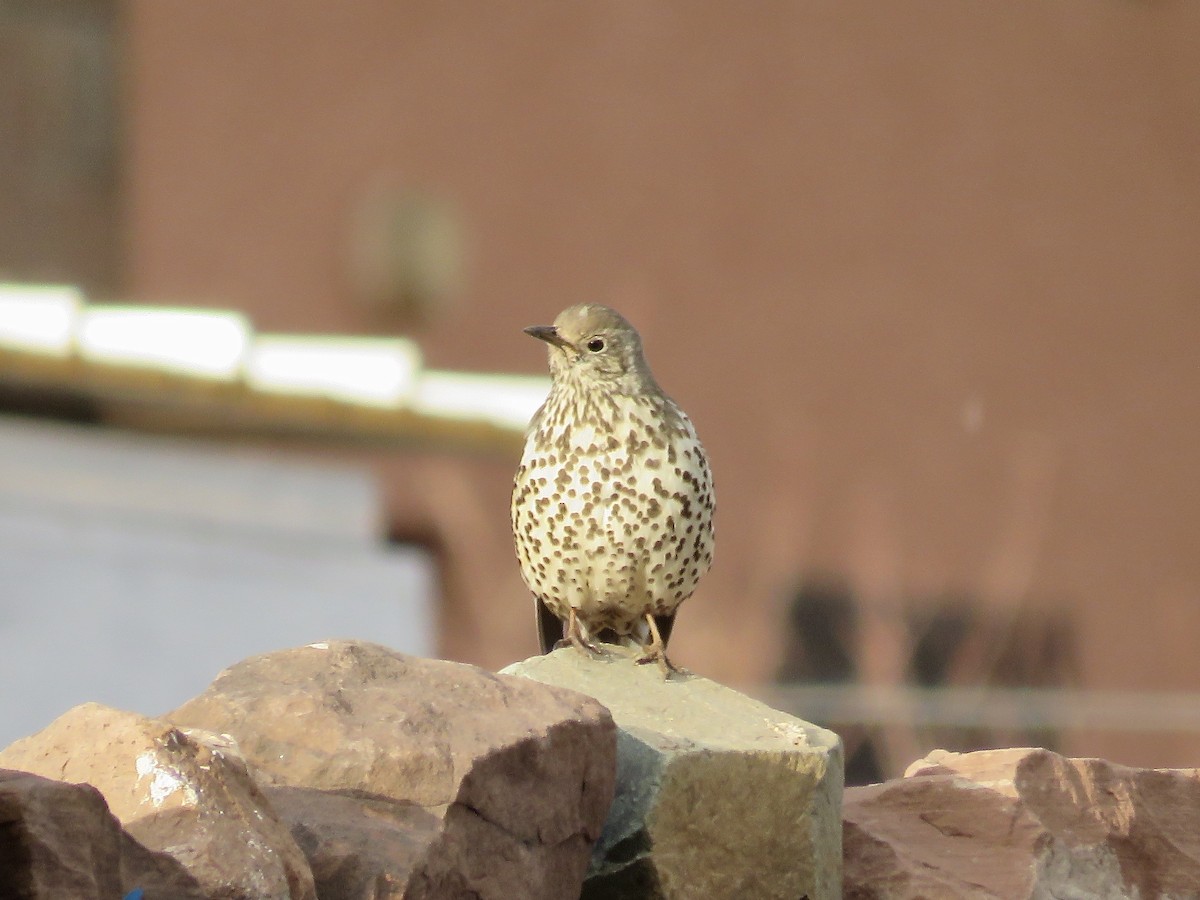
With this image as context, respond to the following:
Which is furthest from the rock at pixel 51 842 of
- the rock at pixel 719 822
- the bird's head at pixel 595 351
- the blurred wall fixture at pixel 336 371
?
the blurred wall fixture at pixel 336 371

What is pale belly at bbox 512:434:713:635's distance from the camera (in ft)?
15.8

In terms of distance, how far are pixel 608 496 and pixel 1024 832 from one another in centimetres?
122

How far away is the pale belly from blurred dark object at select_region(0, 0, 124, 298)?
34.1ft

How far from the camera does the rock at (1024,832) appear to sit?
13.6 ft

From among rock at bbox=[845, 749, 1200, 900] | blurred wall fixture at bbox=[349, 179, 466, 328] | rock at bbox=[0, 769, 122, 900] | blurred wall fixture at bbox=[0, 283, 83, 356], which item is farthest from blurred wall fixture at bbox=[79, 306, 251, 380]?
rock at bbox=[0, 769, 122, 900]

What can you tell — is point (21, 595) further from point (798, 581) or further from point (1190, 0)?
point (1190, 0)

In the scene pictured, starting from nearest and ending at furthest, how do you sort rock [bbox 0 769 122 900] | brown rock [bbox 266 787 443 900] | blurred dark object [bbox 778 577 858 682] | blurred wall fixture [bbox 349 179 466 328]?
rock [bbox 0 769 122 900] < brown rock [bbox 266 787 443 900] < blurred dark object [bbox 778 577 858 682] < blurred wall fixture [bbox 349 179 466 328]

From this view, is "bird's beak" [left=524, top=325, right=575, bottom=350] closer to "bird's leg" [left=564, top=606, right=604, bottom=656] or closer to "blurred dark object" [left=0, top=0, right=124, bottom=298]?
"bird's leg" [left=564, top=606, right=604, bottom=656]

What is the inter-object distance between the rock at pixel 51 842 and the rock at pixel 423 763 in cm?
51

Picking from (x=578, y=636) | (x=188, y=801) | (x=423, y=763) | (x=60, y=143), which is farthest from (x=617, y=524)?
(x=60, y=143)

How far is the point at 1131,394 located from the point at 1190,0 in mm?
2266

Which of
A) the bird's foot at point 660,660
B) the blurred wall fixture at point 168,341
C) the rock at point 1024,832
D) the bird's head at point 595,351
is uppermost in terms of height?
the bird's head at point 595,351

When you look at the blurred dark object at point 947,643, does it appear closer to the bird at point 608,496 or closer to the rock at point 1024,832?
the bird at point 608,496

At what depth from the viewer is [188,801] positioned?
9.82 feet
